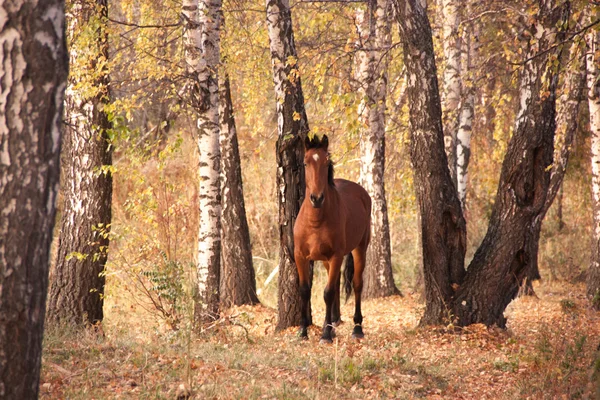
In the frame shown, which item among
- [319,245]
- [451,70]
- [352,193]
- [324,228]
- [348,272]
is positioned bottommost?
[348,272]

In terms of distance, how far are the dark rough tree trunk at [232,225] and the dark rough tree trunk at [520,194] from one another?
4921mm

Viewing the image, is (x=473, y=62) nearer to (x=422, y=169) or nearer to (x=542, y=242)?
(x=542, y=242)

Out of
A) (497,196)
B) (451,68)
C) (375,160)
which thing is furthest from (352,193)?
(451,68)

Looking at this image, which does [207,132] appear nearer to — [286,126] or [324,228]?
[286,126]

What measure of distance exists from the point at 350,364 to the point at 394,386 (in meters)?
0.43

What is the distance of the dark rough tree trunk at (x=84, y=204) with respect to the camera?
8656mm

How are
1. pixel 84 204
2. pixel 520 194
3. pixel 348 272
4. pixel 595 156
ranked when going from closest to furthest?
pixel 520 194 → pixel 84 204 → pixel 348 272 → pixel 595 156

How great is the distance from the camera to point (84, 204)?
8914 mm

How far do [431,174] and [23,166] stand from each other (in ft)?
19.6

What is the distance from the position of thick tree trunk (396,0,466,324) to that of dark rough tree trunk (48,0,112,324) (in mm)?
3623

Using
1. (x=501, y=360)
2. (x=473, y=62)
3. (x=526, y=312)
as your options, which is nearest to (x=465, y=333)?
(x=501, y=360)

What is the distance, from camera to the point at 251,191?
19.5m

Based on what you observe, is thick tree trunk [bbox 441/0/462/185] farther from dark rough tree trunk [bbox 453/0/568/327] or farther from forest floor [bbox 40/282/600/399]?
forest floor [bbox 40/282/600/399]

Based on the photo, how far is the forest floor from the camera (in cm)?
545
